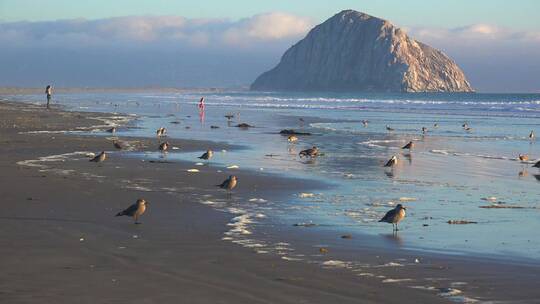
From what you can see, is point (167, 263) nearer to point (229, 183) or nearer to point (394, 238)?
point (394, 238)

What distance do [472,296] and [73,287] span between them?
3.42m

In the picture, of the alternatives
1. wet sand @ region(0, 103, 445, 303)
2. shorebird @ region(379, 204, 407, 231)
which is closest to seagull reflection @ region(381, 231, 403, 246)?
shorebird @ region(379, 204, 407, 231)

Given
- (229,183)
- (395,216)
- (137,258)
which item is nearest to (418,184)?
(229,183)

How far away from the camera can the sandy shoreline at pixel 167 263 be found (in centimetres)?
720

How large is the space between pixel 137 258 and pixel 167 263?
15.0 inches

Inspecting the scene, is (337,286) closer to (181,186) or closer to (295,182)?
(181,186)

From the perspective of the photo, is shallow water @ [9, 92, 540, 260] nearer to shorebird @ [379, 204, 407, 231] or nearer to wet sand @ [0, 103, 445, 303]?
shorebird @ [379, 204, 407, 231]

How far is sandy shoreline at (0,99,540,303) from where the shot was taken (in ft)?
23.6

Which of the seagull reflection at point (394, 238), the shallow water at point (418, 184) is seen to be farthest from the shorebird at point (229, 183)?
the seagull reflection at point (394, 238)

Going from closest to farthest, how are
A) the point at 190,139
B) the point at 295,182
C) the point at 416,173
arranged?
the point at 295,182, the point at 416,173, the point at 190,139

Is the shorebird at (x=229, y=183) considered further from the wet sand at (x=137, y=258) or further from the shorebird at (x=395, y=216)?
the shorebird at (x=395, y=216)

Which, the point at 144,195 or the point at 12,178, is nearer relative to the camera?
the point at 144,195

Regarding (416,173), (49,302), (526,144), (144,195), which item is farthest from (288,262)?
(526,144)

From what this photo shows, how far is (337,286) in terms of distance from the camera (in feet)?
24.9
